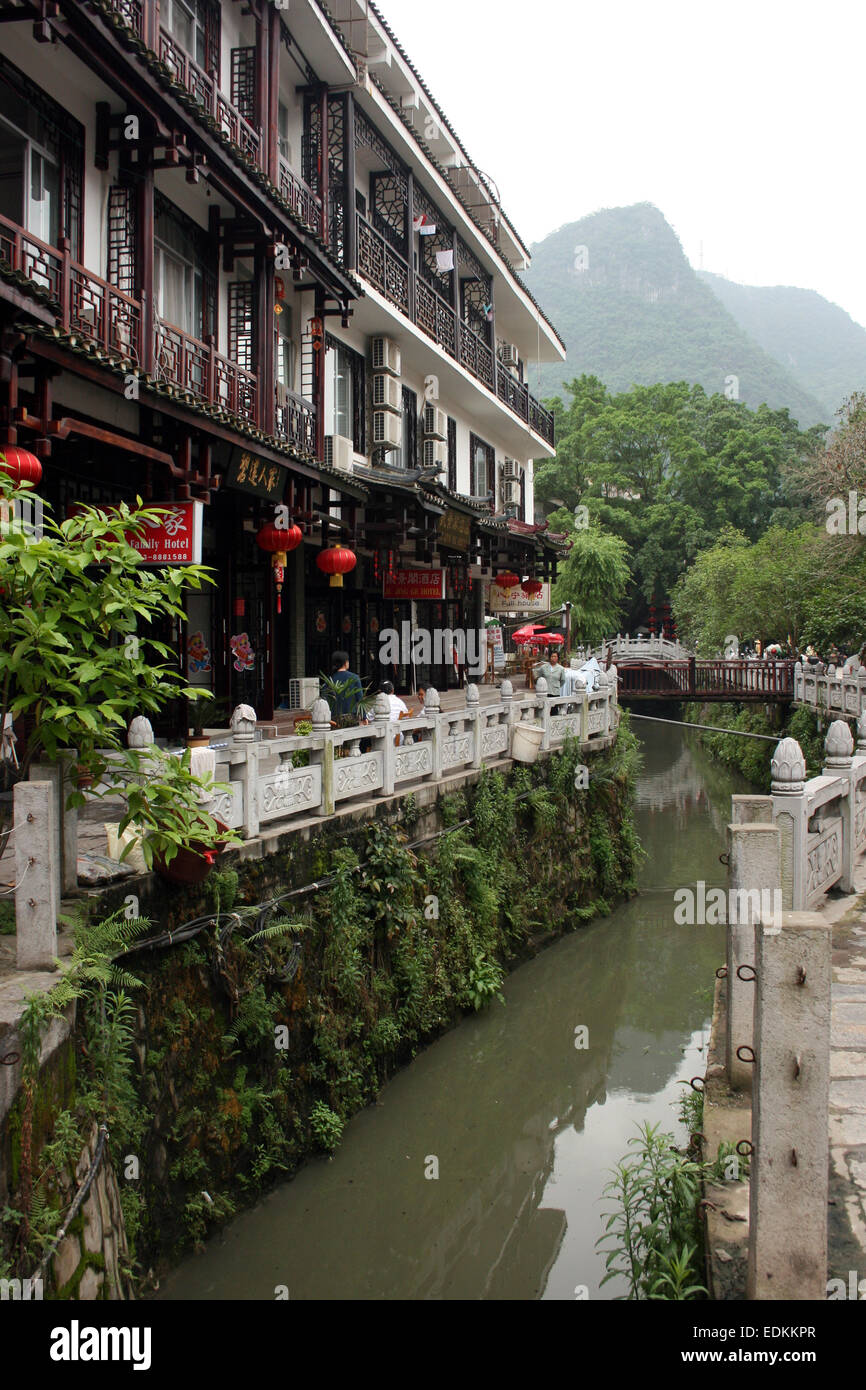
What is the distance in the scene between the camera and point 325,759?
870cm

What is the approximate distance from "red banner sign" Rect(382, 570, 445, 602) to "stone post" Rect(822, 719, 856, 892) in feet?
29.5

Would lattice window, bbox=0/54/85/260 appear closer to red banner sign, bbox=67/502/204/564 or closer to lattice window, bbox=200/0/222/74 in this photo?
red banner sign, bbox=67/502/204/564

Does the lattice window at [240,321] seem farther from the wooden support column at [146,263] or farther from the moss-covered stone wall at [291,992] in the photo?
the moss-covered stone wall at [291,992]

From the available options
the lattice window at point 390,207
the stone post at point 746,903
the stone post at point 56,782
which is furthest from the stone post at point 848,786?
the lattice window at point 390,207

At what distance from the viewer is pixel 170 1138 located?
6.17 meters

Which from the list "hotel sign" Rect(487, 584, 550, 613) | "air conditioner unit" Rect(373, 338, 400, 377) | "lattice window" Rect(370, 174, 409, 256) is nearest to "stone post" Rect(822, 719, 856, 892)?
"air conditioner unit" Rect(373, 338, 400, 377)

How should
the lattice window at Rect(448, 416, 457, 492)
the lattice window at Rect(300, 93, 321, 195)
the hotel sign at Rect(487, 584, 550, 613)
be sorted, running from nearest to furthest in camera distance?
the lattice window at Rect(300, 93, 321, 195), the lattice window at Rect(448, 416, 457, 492), the hotel sign at Rect(487, 584, 550, 613)

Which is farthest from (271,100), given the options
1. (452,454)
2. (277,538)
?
(452,454)

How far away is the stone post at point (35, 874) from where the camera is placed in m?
4.99

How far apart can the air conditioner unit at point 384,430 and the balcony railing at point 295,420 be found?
9.41 ft

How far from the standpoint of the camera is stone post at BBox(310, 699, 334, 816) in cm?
867

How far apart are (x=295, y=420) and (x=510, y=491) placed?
14.6 m

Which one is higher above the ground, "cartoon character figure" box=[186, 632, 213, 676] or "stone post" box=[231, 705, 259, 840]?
"cartoon character figure" box=[186, 632, 213, 676]
